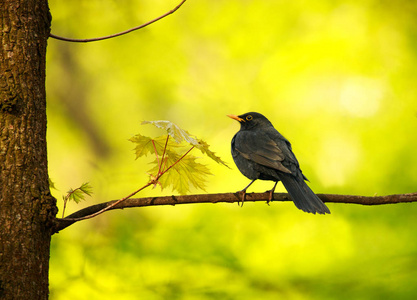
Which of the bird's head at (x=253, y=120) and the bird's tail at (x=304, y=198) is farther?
the bird's head at (x=253, y=120)

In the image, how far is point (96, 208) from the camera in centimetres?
132

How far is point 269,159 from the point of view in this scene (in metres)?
2.18

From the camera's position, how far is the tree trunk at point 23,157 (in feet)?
3.72

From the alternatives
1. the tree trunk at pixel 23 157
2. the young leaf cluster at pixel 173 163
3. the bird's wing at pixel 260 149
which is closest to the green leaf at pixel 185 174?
the young leaf cluster at pixel 173 163

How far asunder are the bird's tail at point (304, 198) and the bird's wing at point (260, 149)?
89mm

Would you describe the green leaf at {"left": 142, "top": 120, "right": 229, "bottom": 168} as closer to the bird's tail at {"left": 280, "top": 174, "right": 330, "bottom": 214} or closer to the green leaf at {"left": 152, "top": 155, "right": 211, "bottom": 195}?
the green leaf at {"left": 152, "top": 155, "right": 211, "bottom": 195}

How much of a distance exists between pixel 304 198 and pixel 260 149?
1.67ft

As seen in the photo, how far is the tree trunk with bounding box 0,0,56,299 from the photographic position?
1.13 metres

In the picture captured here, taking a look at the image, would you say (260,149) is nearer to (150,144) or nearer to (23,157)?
(150,144)

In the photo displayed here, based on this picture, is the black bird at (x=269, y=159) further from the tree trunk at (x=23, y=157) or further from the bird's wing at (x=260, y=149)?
the tree trunk at (x=23, y=157)

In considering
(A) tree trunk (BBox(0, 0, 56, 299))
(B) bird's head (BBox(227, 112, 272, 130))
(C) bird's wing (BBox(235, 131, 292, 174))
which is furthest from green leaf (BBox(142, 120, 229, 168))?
(B) bird's head (BBox(227, 112, 272, 130))

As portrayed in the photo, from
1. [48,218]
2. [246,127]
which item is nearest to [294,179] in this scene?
[246,127]

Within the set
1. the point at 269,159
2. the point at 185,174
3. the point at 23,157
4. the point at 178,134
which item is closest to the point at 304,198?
the point at 269,159

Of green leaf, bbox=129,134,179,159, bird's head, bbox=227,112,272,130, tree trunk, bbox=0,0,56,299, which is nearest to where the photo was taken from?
tree trunk, bbox=0,0,56,299
